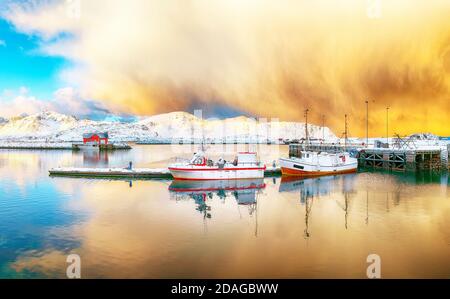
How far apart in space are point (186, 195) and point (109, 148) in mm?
123420

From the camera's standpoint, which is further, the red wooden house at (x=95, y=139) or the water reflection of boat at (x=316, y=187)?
the red wooden house at (x=95, y=139)

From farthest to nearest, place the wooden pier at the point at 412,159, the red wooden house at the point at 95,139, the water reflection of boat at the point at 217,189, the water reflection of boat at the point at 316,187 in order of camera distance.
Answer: the red wooden house at the point at 95,139
the wooden pier at the point at 412,159
the water reflection of boat at the point at 217,189
the water reflection of boat at the point at 316,187

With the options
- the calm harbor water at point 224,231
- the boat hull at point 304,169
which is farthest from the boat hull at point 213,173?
the boat hull at point 304,169

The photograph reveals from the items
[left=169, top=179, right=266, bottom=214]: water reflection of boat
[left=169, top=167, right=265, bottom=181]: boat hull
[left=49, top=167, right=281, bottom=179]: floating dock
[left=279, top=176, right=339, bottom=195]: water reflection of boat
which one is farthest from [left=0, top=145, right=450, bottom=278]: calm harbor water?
[left=49, top=167, right=281, bottom=179]: floating dock

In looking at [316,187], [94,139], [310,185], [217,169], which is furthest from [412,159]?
[94,139]

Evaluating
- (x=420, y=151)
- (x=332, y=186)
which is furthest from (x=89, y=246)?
(x=420, y=151)

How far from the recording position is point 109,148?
494ft

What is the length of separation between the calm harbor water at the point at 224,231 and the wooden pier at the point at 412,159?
22.3m

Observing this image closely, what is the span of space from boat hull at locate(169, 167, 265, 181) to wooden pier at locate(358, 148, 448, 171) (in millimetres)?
31575

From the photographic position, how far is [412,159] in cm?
6147

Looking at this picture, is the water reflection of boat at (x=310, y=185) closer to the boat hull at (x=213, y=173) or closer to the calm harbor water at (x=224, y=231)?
the calm harbor water at (x=224, y=231)

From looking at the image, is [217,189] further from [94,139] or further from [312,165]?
[94,139]

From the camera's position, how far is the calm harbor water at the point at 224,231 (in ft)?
55.0

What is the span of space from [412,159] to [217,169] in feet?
127
